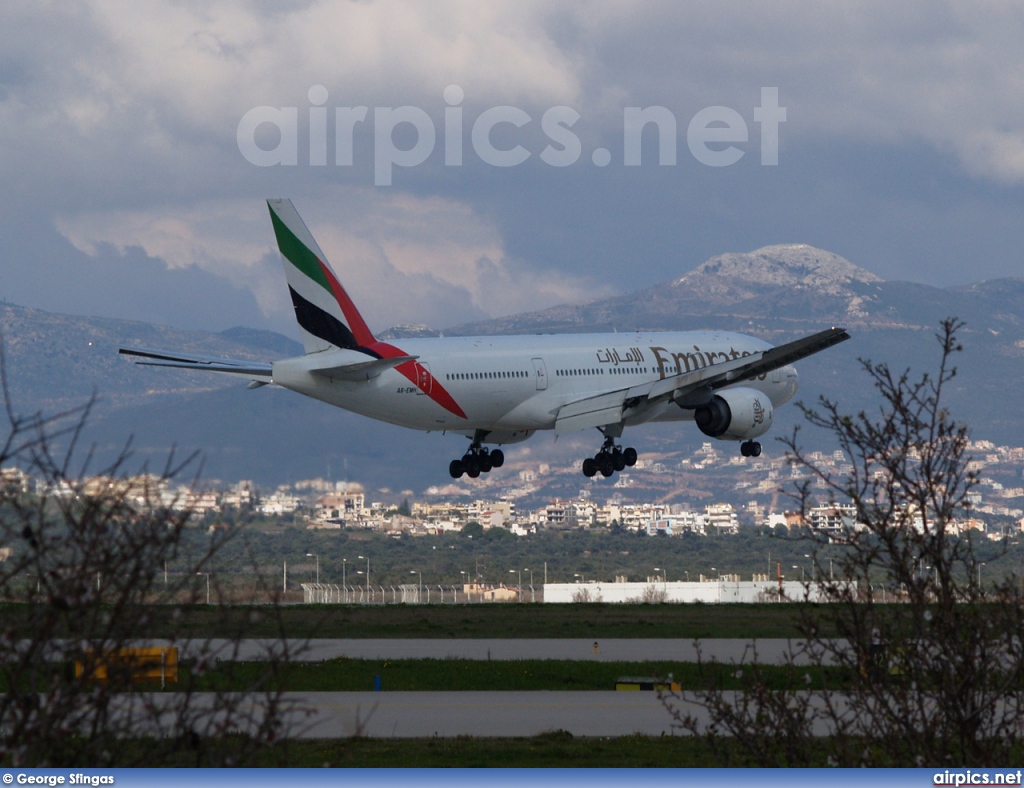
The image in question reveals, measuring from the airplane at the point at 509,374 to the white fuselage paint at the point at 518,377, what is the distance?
1.9 inches

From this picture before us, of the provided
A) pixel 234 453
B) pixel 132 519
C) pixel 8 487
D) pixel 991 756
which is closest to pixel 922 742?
pixel 991 756

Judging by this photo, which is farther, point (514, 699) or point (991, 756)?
point (514, 699)

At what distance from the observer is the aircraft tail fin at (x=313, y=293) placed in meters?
53.6

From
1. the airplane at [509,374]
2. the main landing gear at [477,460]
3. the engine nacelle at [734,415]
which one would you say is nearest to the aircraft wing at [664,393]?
the airplane at [509,374]

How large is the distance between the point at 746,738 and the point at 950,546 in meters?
2.64

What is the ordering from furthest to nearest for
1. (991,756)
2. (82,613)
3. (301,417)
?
(301,417)
(991,756)
(82,613)

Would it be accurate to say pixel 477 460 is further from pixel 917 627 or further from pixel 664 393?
pixel 917 627

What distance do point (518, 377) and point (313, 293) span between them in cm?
850

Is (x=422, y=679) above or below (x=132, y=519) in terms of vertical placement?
below

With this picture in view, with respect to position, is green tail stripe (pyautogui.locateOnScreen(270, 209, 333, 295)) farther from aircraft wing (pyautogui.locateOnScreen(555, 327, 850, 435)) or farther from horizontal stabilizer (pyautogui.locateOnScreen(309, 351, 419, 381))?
aircraft wing (pyautogui.locateOnScreen(555, 327, 850, 435))

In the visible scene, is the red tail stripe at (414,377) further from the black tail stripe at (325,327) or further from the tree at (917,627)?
the tree at (917,627)

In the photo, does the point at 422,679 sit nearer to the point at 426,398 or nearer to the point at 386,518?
the point at 426,398

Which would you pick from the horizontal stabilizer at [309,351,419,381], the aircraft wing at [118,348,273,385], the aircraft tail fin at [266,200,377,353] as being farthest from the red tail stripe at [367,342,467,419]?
the aircraft wing at [118,348,273,385]

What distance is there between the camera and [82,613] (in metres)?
11.0
